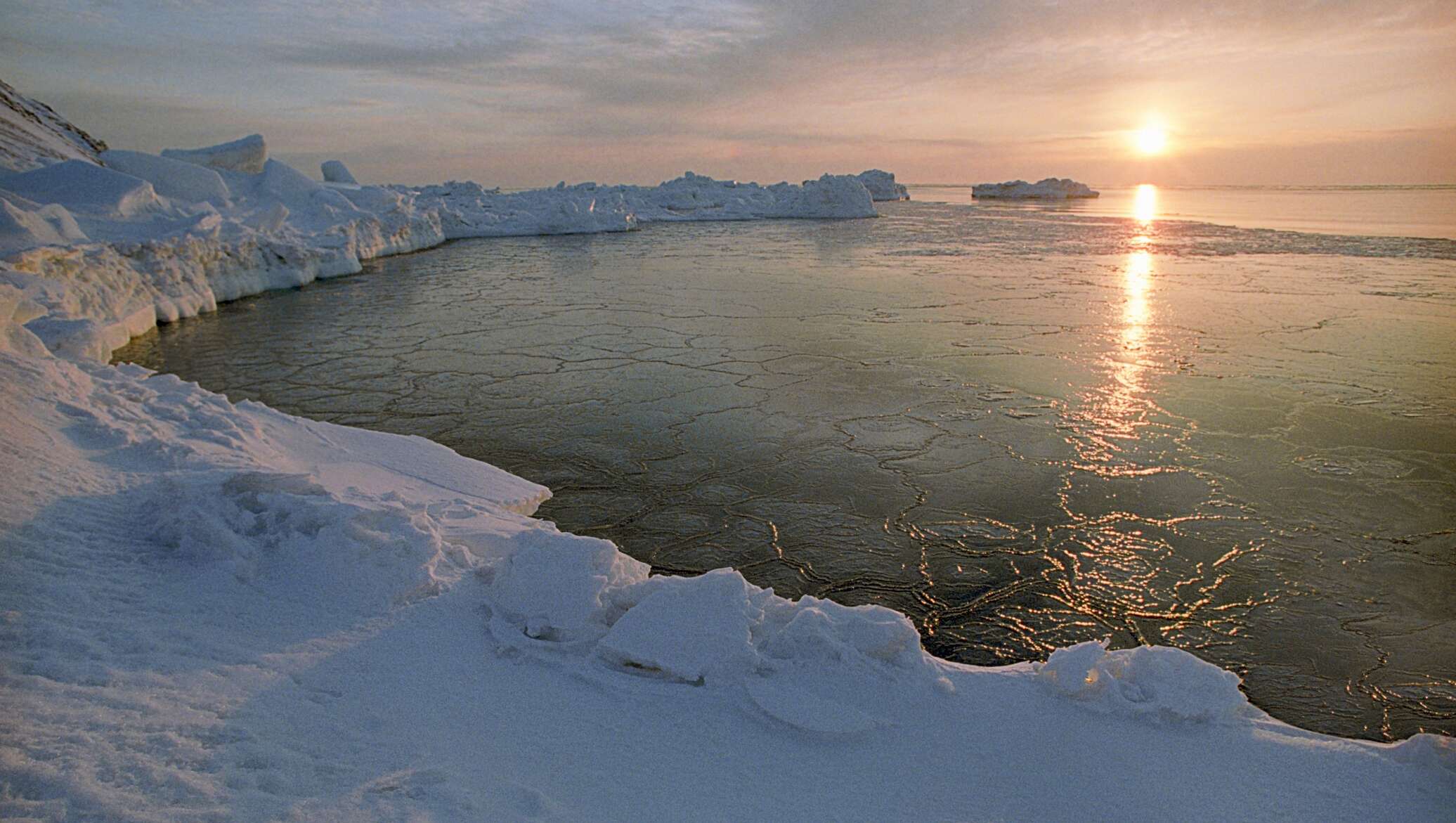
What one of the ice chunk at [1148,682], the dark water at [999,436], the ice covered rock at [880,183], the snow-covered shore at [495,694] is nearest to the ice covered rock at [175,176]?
the dark water at [999,436]

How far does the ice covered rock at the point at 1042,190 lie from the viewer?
59.7 metres

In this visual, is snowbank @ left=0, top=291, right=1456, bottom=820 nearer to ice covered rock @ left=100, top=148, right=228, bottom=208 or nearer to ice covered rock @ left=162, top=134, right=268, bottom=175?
ice covered rock @ left=100, top=148, right=228, bottom=208

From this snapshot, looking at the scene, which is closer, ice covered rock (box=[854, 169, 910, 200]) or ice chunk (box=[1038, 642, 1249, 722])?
ice chunk (box=[1038, 642, 1249, 722])

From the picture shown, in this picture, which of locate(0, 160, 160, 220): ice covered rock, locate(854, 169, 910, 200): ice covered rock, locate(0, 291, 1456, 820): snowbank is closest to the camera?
locate(0, 291, 1456, 820): snowbank

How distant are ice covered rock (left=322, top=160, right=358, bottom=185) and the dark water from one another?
2447 centimetres

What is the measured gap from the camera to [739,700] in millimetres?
2189

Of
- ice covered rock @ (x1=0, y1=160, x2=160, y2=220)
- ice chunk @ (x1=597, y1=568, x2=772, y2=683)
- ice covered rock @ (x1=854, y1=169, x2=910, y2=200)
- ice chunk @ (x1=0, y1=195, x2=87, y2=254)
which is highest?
ice covered rock @ (x1=854, y1=169, x2=910, y2=200)

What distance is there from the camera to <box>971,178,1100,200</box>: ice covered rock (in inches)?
2350

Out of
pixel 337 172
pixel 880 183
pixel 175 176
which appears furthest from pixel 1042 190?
pixel 175 176

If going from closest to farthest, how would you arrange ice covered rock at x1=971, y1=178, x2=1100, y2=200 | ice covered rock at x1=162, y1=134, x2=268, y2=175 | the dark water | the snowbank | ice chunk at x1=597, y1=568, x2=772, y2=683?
the snowbank, ice chunk at x1=597, y1=568, x2=772, y2=683, the dark water, ice covered rock at x1=162, y1=134, x2=268, y2=175, ice covered rock at x1=971, y1=178, x2=1100, y2=200

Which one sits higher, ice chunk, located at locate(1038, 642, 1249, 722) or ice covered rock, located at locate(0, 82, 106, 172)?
ice covered rock, located at locate(0, 82, 106, 172)

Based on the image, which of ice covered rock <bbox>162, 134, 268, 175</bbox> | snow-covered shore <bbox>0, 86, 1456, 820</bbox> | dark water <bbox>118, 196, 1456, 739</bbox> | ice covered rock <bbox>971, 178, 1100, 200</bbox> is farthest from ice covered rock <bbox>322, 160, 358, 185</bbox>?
ice covered rock <bbox>971, 178, 1100, 200</bbox>

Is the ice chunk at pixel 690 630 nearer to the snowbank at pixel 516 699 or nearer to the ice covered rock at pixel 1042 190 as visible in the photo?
the snowbank at pixel 516 699

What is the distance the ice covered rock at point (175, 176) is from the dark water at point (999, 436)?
4216 mm
